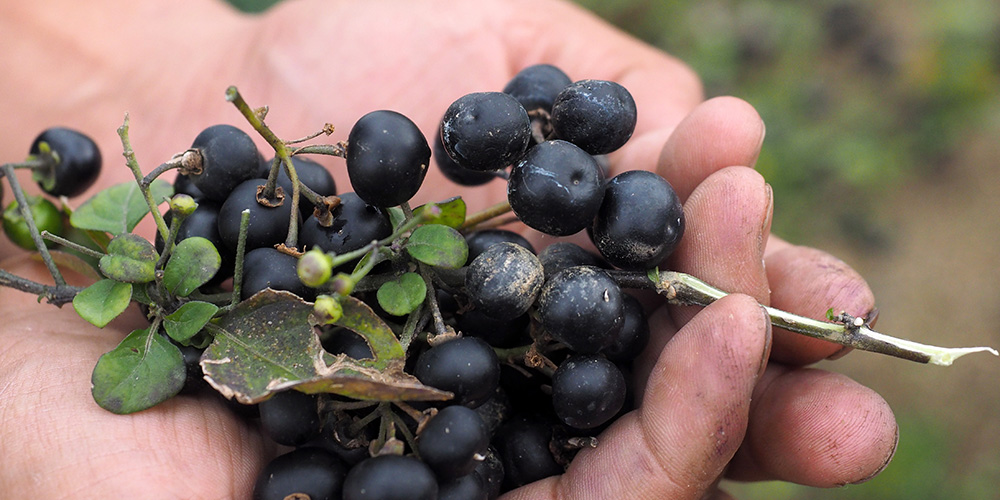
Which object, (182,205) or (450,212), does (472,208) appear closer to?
(450,212)

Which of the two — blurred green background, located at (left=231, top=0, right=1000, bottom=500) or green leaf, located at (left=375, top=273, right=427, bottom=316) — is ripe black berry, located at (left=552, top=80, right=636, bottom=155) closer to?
green leaf, located at (left=375, top=273, right=427, bottom=316)

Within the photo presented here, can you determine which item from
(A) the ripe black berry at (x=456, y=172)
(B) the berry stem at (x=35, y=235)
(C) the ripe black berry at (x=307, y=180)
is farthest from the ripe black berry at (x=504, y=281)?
Result: (B) the berry stem at (x=35, y=235)

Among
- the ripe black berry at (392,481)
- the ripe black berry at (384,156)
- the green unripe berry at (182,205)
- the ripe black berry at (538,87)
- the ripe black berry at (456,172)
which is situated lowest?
the ripe black berry at (392,481)

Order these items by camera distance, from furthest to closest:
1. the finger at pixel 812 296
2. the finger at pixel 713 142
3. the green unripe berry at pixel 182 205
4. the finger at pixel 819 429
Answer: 1. the finger at pixel 713 142
2. the finger at pixel 812 296
3. the finger at pixel 819 429
4. the green unripe berry at pixel 182 205

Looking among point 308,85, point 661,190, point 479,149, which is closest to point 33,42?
point 308,85

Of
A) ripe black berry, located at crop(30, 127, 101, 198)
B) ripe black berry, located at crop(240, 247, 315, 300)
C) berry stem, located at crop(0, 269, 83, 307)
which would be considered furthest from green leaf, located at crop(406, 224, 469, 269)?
ripe black berry, located at crop(30, 127, 101, 198)

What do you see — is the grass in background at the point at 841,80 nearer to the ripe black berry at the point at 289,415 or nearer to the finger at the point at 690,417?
the finger at the point at 690,417
